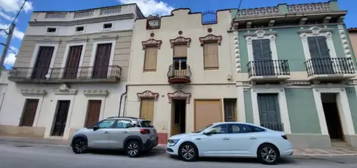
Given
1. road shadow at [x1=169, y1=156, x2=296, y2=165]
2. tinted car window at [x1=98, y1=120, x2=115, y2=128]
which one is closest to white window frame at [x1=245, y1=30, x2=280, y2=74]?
road shadow at [x1=169, y1=156, x2=296, y2=165]

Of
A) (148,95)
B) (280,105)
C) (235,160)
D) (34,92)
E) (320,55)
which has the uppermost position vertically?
(320,55)

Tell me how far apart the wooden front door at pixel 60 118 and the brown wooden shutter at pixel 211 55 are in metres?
10.7

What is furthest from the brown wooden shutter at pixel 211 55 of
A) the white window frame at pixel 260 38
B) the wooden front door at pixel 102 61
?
the wooden front door at pixel 102 61

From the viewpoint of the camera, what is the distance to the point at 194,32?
12039mm

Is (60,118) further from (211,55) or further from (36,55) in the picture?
(211,55)

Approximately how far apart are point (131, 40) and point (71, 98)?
20.1 feet

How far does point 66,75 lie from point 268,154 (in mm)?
13830

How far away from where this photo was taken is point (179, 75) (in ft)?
35.6

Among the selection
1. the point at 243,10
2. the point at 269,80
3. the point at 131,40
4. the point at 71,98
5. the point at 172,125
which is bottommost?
the point at 172,125

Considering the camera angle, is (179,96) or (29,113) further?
(29,113)

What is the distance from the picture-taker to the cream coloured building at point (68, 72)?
11805 mm

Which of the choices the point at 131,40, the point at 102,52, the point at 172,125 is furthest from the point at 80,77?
the point at 172,125

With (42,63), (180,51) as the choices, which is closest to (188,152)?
(180,51)

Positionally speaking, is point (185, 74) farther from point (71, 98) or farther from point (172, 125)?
point (71, 98)
